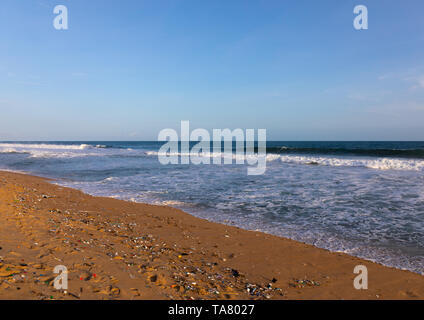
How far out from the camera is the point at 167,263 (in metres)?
4.13

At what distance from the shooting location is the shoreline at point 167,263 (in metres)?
3.23

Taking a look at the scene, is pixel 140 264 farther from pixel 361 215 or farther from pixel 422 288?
pixel 361 215

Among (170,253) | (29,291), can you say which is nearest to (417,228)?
(170,253)

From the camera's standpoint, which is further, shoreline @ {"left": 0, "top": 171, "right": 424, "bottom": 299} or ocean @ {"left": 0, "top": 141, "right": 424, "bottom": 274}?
ocean @ {"left": 0, "top": 141, "right": 424, "bottom": 274}

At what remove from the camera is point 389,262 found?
4480mm

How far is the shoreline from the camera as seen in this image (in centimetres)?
323

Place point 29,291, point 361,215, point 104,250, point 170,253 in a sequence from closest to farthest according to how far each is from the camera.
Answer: point 29,291 < point 104,250 < point 170,253 < point 361,215

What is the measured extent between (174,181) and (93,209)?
6099 millimetres

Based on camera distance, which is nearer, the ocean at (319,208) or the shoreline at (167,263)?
the shoreline at (167,263)

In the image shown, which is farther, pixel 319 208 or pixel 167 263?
pixel 319 208
